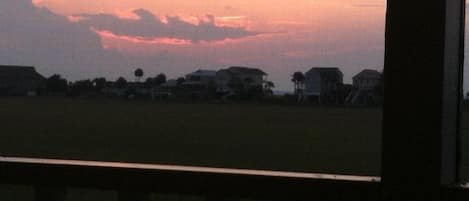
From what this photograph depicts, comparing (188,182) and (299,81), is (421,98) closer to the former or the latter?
(188,182)

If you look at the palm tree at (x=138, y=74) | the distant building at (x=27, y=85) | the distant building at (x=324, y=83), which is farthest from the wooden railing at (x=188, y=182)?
the palm tree at (x=138, y=74)

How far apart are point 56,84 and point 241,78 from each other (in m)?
23.2

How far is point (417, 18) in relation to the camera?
5.80ft

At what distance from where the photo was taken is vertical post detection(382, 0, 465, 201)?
174 cm

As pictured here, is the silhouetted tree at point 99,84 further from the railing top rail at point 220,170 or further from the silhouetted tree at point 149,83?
the railing top rail at point 220,170

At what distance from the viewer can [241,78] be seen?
9506 centimetres

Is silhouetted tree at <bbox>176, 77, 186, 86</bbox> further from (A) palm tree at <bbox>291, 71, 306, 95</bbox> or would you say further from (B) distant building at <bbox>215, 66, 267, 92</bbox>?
(A) palm tree at <bbox>291, 71, 306, 95</bbox>

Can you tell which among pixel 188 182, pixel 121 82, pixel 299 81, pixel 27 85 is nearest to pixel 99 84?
pixel 121 82

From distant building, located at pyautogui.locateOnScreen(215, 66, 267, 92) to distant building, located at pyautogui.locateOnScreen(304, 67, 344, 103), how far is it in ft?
23.4

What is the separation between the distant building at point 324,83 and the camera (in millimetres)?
56719

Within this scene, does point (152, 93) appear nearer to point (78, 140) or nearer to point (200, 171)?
point (78, 140)

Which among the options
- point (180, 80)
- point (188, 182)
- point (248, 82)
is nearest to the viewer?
point (188, 182)

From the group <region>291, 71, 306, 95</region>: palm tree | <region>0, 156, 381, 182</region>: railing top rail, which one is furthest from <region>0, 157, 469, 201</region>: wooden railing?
<region>291, 71, 306, 95</region>: palm tree

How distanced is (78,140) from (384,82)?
23977mm
